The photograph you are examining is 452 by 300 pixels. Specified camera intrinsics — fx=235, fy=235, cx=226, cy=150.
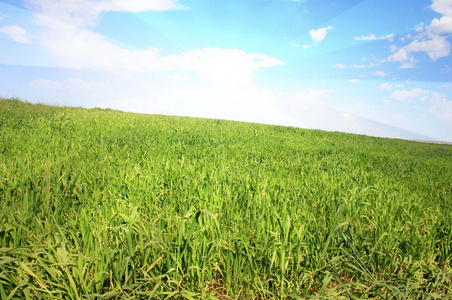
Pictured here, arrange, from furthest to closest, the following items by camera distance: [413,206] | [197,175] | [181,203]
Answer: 1. [197,175]
2. [413,206]
3. [181,203]

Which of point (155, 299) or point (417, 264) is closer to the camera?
point (155, 299)

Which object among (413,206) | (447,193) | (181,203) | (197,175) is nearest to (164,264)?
(181,203)

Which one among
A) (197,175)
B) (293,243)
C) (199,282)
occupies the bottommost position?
(199,282)

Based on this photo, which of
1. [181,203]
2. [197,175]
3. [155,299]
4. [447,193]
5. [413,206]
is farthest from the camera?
[447,193]

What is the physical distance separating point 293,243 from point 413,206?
1958 mm

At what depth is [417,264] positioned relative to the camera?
72.9 inches

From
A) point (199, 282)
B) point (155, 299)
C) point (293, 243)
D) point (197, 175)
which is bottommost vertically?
point (155, 299)

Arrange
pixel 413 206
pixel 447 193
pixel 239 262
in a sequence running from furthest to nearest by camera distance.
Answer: pixel 447 193 → pixel 413 206 → pixel 239 262

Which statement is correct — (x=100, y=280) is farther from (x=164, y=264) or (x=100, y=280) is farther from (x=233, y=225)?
(x=233, y=225)

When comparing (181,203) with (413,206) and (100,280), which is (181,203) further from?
(413,206)

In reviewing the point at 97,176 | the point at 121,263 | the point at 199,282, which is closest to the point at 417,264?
the point at 199,282

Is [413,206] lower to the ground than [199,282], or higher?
higher

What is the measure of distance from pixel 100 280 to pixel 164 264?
0.39m

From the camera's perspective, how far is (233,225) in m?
1.95
